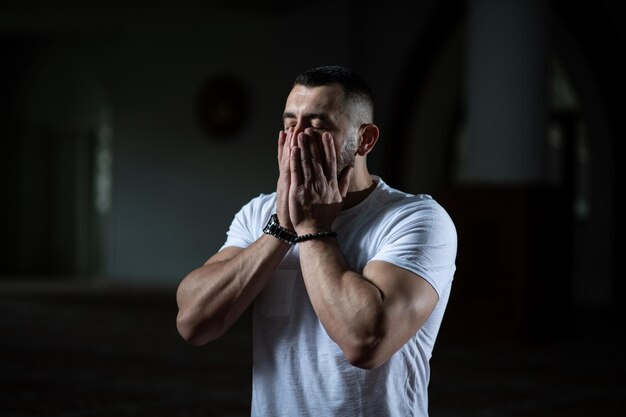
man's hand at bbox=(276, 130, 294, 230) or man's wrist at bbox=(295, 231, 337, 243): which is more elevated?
man's hand at bbox=(276, 130, 294, 230)

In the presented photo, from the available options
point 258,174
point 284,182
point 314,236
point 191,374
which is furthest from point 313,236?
point 258,174

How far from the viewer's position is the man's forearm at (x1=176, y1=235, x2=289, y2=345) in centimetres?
177

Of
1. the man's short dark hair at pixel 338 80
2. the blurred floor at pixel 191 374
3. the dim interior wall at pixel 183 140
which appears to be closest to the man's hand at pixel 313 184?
the man's short dark hair at pixel 338 80

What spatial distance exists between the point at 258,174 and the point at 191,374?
5950mm

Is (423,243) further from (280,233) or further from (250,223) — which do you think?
(250,223)

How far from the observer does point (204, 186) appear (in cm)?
1123

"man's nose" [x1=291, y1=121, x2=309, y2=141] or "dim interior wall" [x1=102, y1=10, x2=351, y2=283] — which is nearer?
"man's nose" [x1=291, y1=121, x2=309, y2=141]

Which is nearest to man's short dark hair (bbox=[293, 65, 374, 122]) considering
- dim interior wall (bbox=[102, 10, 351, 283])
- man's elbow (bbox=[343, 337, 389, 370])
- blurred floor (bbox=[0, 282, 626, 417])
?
man's elbow (bbox=[343, 337, 389, 370])

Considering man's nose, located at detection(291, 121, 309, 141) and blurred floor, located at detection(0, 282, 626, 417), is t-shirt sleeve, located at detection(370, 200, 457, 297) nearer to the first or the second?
man's nose, located at detection(291, 121, 309, 141)

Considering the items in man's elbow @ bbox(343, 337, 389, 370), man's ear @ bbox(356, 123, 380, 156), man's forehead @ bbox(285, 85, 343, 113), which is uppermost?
man's forehead @ bbox(285, 85, 343, 113)

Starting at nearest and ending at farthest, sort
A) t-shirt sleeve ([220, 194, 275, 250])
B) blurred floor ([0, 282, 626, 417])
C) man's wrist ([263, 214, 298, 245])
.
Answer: man's wrist ([263, 214, 298, 245]) < t-shirt sleeve ([220, 194, 275, 250]) < blurred floor ([0, 282, 626, 417])

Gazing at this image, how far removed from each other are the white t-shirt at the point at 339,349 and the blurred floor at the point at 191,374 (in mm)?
2211
